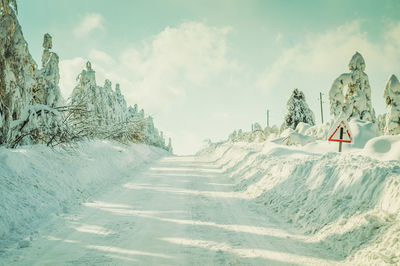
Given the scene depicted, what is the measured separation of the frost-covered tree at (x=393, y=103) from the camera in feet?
54.6

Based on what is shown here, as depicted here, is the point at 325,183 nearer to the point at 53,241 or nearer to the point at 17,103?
the point at 53,241

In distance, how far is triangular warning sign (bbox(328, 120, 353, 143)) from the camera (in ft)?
28.6

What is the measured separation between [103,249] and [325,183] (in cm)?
518

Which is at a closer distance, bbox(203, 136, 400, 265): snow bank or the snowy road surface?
bbox(203, 136, 400, 265): snow bank

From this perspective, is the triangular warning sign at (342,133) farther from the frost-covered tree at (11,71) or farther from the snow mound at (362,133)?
the frost-covered tree at (11,71)

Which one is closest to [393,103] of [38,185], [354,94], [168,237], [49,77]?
[354,94]

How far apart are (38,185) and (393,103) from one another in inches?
839

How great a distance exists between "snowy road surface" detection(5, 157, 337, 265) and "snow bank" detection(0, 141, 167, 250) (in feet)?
1.56

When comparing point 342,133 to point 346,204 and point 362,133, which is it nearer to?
point 346,204


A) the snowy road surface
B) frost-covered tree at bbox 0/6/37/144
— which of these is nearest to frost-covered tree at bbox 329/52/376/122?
the snowy road surface

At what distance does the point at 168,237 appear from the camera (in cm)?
448

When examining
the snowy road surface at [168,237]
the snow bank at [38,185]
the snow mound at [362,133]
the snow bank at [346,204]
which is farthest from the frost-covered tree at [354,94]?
the snow bank at [38,185]

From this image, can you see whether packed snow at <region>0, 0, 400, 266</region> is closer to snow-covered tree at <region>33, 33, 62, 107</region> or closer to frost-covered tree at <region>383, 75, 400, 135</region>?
snow-covered tree at <region>33, 33, 62, 107</region>

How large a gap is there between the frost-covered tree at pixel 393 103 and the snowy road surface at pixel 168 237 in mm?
15689
